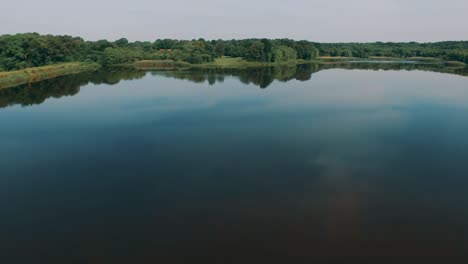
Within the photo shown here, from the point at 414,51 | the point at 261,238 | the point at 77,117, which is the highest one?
the point at 414,51

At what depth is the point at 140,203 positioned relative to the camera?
19.4 metres

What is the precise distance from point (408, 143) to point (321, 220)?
1735cm

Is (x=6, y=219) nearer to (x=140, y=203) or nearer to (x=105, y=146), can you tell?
(x=140, y=203)

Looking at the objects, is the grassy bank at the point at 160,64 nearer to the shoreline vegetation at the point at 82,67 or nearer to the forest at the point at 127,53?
the shoreline vegetation at the point at 82,67

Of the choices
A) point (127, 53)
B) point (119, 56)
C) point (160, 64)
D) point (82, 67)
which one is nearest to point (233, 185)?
point (82, 67)

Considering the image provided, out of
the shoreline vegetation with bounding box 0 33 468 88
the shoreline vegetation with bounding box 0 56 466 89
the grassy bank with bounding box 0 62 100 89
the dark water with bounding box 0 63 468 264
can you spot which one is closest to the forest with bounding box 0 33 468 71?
the shoreline vegetation with bounding box 0 33 468 88

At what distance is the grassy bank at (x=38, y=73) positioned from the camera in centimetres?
6538

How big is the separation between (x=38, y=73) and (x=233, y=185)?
75.3 metres

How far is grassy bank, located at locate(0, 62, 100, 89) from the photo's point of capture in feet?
214

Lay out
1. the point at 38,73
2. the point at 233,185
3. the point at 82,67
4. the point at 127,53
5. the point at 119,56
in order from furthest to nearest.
→ 1. the point at 127,53
2. the point at 119,56
3. the point at 82,67
4. the point at 38,73
5. the point at 233,185

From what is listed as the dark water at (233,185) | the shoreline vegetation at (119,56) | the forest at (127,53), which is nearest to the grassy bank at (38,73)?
the shoreline vegetation at (119,56)

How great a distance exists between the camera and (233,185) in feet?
71.2

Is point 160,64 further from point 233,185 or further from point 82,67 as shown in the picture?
point 233,185

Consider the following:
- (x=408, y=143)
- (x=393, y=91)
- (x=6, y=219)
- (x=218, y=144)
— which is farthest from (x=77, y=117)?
(x=393, y=91)
